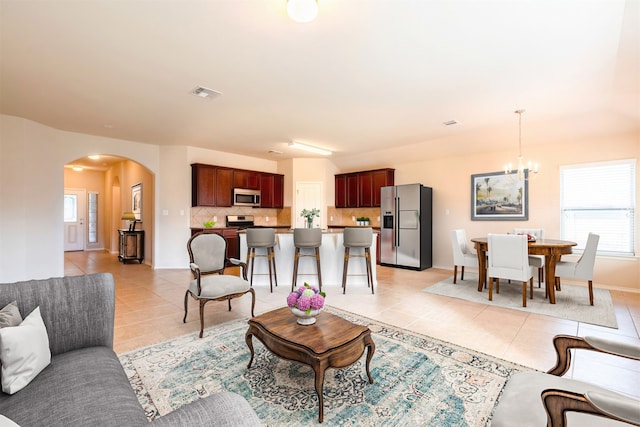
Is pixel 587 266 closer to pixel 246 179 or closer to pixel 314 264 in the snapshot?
pixel 314 264

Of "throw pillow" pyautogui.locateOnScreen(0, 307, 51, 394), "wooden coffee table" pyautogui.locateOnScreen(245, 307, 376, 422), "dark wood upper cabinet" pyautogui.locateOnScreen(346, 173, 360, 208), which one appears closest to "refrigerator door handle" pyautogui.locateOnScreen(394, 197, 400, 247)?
"dark wood upper cabinet" pyautogui.locateOnScreen(346, 173, 360, 208)

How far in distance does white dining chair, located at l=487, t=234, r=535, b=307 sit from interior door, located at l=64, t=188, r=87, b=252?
1181cm

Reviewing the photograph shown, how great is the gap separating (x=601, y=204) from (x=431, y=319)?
13.1 ft

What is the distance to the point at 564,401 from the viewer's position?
3.09 feet

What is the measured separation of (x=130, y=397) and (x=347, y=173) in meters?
7.05

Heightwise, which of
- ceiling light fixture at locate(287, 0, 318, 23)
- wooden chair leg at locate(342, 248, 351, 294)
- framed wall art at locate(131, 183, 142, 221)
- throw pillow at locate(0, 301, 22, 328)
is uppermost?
ceiling light fixture at locate(287, 0, 318, 23)

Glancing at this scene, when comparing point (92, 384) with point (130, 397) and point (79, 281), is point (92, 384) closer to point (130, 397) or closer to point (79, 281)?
point (130, 397)

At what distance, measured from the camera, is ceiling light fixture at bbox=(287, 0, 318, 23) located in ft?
6.54

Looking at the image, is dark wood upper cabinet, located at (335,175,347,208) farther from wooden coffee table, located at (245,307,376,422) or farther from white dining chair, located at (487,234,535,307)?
wooden coffee table, located at (245,307,376,422)

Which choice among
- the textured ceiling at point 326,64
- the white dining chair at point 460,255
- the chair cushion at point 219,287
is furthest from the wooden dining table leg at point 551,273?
the chair cushion at point 219,287

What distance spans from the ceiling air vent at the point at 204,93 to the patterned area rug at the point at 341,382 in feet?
9.29

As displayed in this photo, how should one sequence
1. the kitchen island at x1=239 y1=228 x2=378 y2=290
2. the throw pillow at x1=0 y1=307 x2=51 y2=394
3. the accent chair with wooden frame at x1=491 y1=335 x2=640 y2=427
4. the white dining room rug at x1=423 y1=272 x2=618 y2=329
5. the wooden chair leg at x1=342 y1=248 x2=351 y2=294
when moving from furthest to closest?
the kitchen island at x1=239 y1=228 x2=378 y2=290 < the wooden chair leg at x1=342 y1=248 x2=351 y2=294 < the white dining room rug at x1=423 y1=272 x2=618 y2=329 < the throw pillow at x1=0 y1=307 x2=51 y2=394 < the accent chair with wooden frame at x1=491 y1=335 x2=640 y2=427

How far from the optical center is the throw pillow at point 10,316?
1.33 meters

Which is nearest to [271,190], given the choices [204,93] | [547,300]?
[204,93]
